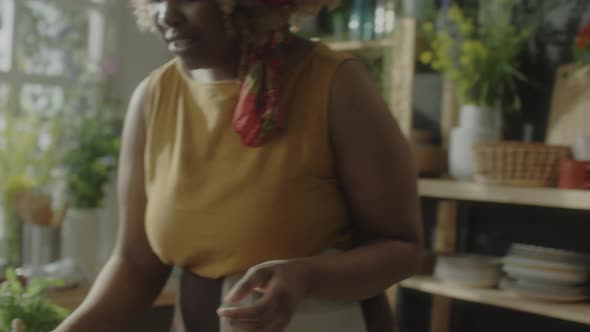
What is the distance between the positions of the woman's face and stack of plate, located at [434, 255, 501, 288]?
1209 mm

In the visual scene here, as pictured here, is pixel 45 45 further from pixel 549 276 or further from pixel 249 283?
pixel 249 283

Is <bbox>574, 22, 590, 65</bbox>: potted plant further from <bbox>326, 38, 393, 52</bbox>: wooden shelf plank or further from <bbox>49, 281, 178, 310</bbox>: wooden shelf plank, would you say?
<bbox>49, 281, 178, 310</bbox>: wooden shelf plank

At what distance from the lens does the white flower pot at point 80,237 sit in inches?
78.7

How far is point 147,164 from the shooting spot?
1.00 metres

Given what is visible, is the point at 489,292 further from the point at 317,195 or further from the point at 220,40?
the point at 220,40

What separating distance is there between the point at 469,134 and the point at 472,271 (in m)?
0.37

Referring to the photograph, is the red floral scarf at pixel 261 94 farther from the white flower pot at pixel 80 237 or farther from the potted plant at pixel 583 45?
the white flower pot at pixel 80 237

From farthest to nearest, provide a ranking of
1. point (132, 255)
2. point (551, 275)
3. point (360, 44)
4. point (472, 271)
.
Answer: point (360, 44) < point (472, 271) < point (551, 275) < point (132, 255)

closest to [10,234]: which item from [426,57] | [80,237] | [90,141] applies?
[80,237]

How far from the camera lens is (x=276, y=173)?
2.90ft

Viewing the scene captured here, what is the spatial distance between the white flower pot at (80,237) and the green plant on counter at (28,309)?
0.84m

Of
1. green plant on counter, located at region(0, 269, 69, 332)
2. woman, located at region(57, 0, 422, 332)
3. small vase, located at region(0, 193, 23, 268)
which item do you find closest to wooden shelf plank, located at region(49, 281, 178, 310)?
small vase, located at region(0, 193, 23, 268)

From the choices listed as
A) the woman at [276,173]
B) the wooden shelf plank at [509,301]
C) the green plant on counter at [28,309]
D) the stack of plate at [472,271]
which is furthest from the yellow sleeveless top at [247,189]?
the stack of plate at [472,271]

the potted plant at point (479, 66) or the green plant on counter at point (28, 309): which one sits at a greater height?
the potted plant at point (479, 66)
